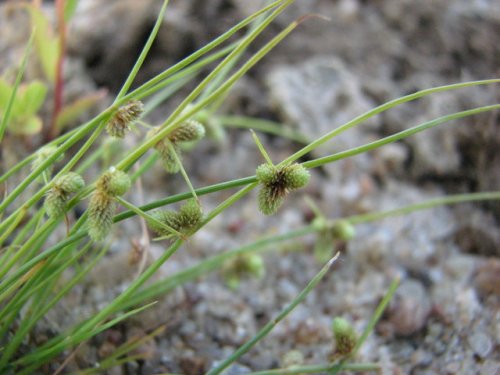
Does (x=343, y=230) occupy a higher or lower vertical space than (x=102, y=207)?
higher

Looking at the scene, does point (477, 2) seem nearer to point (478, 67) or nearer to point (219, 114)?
point (478, 67)

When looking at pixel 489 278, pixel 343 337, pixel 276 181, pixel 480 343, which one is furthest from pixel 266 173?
pixel 489 278

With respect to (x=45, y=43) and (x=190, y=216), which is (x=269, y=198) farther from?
(x=45, y=43)

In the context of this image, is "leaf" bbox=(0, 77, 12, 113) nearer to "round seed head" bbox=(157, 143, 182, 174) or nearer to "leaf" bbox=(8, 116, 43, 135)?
"leaf" bbox=(8, 116, 43, 135)

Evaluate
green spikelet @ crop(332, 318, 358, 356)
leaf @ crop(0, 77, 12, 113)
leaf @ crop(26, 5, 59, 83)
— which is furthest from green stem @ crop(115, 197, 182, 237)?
leaf @ crop(26, 5, 59, 83)

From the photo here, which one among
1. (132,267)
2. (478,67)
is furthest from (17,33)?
(478,67)

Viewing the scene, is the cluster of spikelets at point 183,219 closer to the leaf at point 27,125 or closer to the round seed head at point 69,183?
the round seed head at point 69,183
